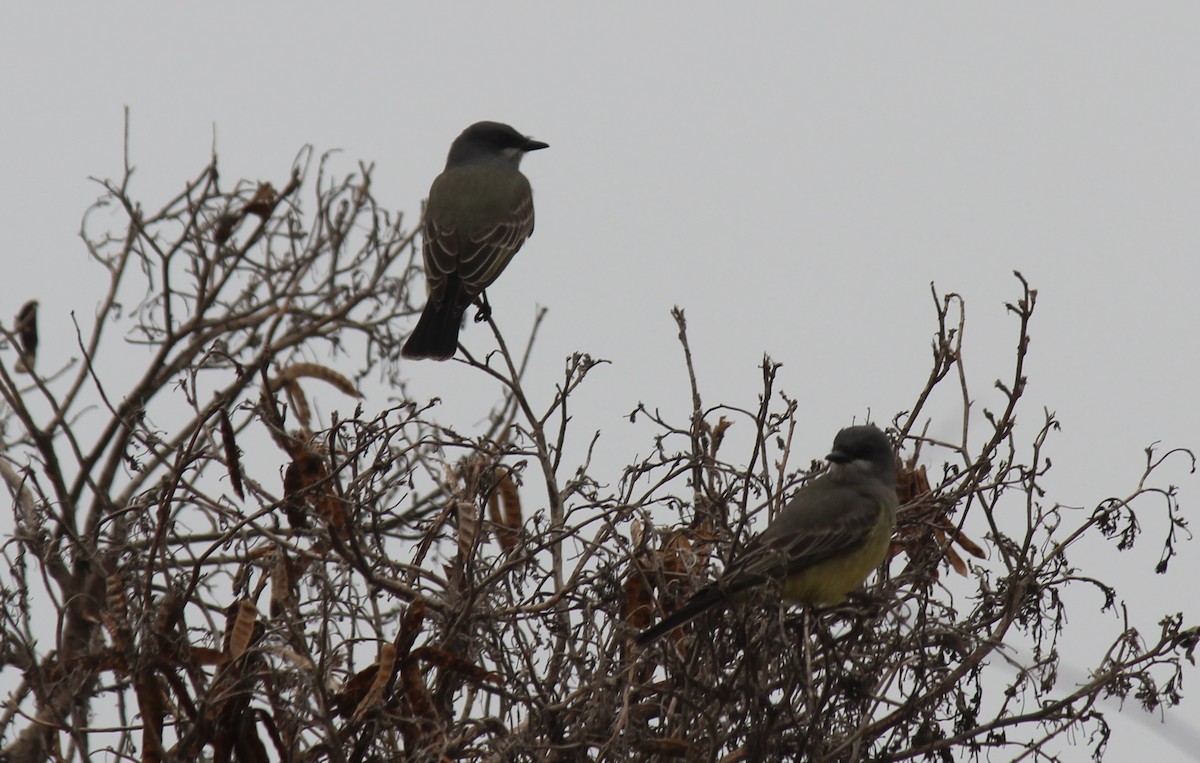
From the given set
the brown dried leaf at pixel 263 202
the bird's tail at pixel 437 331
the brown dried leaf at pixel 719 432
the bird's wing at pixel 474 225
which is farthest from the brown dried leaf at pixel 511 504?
the brown dried leaf at pixel 263 202

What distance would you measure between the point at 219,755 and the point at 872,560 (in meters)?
2.44

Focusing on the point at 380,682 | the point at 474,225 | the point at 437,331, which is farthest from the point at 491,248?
the point at 380,682

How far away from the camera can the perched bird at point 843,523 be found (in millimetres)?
5168

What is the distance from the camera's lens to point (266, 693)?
4.12 meters

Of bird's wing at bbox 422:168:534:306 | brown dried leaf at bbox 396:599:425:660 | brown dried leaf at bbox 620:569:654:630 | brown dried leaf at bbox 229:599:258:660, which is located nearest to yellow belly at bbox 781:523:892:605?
brown dried leaf at bbox 620:569:654:630

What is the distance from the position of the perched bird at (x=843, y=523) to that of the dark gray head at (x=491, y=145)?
5.37 meters

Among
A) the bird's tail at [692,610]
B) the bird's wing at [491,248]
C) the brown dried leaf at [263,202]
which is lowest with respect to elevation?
the bird's tail at [692,610]

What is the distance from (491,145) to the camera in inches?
407

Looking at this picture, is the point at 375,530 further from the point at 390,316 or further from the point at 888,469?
the point at 390,316

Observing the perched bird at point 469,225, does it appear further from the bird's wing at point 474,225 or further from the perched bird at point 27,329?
the perched bird at point 27,329

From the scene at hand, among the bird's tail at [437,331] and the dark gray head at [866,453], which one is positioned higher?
the bird's tail at [437,331]

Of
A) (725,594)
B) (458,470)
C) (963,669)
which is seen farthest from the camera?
(458,470)

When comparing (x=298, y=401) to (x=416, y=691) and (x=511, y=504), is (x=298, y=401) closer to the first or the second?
(x=511, y=504)

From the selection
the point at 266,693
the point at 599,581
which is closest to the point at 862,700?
the point at 599,581
